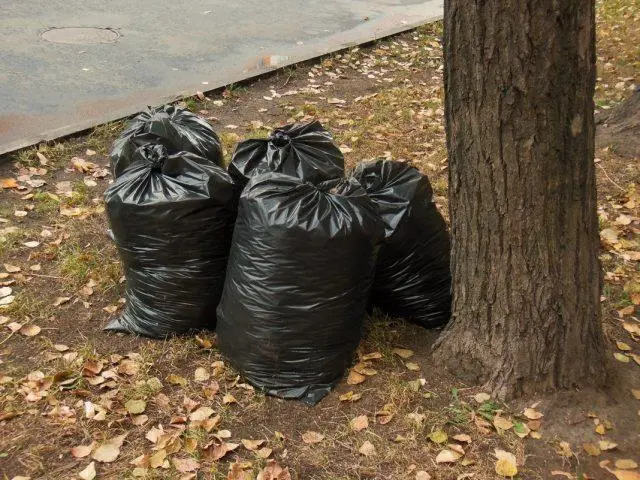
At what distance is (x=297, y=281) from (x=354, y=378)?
→ 54 cm

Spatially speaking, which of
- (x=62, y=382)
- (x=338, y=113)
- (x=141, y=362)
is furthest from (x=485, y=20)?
(x=338, y=113)

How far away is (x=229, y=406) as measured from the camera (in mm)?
2826

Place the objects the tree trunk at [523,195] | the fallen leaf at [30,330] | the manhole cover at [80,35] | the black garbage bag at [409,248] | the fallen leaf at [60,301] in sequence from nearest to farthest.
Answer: the tree trunk at [523,195], the black garbage bag at [409,248], the fallen leaf at [30,330], the fallen leaf at [60,301], the manhole cover at [80,35]

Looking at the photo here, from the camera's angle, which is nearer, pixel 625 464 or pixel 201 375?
pixel 625 464

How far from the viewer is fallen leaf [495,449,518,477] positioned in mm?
2505

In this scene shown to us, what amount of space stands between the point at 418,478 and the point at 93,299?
1868 millimetres

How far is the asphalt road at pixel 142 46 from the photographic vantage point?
5.74 m

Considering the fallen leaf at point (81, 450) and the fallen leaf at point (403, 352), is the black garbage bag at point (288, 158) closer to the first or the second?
the fallen leaf at point (403, 352)

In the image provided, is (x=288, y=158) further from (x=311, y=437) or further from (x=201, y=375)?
(x=311, y=437)

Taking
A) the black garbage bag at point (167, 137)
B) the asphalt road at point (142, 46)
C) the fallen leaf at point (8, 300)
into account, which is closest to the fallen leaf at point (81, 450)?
the fallen leaf at point (8, 300)

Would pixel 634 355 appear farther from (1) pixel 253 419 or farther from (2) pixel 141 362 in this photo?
(2) pixel 141 362

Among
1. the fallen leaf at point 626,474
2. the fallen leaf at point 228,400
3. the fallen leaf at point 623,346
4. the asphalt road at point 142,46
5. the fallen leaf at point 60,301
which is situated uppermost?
the asphalt road at point 142,46

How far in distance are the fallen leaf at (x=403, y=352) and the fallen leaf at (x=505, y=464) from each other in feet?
2.03

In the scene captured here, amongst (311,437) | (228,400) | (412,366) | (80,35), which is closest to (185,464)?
(228,400)
